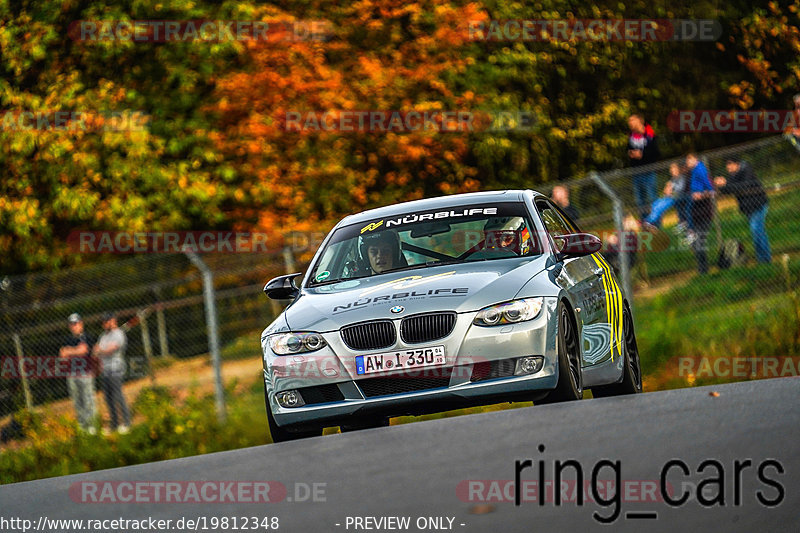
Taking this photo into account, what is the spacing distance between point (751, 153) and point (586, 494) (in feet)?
35.0

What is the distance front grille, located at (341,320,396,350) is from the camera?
28.5 ft

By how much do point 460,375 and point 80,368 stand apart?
9955 mm

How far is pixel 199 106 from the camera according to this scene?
2659cm

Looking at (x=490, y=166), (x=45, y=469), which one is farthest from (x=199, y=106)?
(x=45, y=469)

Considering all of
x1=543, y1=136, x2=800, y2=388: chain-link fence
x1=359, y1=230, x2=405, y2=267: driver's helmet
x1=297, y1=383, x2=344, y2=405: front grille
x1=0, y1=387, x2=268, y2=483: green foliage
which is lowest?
x1=0, y1=387, x2=268, y2=483: green foliage

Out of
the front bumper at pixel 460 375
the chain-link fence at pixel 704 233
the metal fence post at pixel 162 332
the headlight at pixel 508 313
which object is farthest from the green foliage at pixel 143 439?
the headlight at pixel 508 313

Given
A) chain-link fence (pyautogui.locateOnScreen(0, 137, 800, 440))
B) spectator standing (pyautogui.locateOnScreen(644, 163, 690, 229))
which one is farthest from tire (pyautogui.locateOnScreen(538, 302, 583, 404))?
spectator standing (pyautogui.locateOnScreen(644, 163, 690, 229))

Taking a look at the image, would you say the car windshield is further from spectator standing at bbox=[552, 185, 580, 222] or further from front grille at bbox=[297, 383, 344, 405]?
spectator standing at bbox=[552, 185, 580, 222]

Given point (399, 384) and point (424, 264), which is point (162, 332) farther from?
point (399, 384)

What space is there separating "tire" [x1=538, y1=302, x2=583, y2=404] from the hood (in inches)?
14.0

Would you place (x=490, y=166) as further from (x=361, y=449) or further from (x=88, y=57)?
(x=361, y=449)

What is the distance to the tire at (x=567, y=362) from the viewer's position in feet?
28.8

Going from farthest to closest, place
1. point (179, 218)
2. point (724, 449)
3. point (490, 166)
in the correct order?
point (490, 166)
point (179, 218)
point (724, 449)

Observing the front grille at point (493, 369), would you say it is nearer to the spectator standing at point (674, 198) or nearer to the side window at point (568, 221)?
the side window at point (568, 221)
